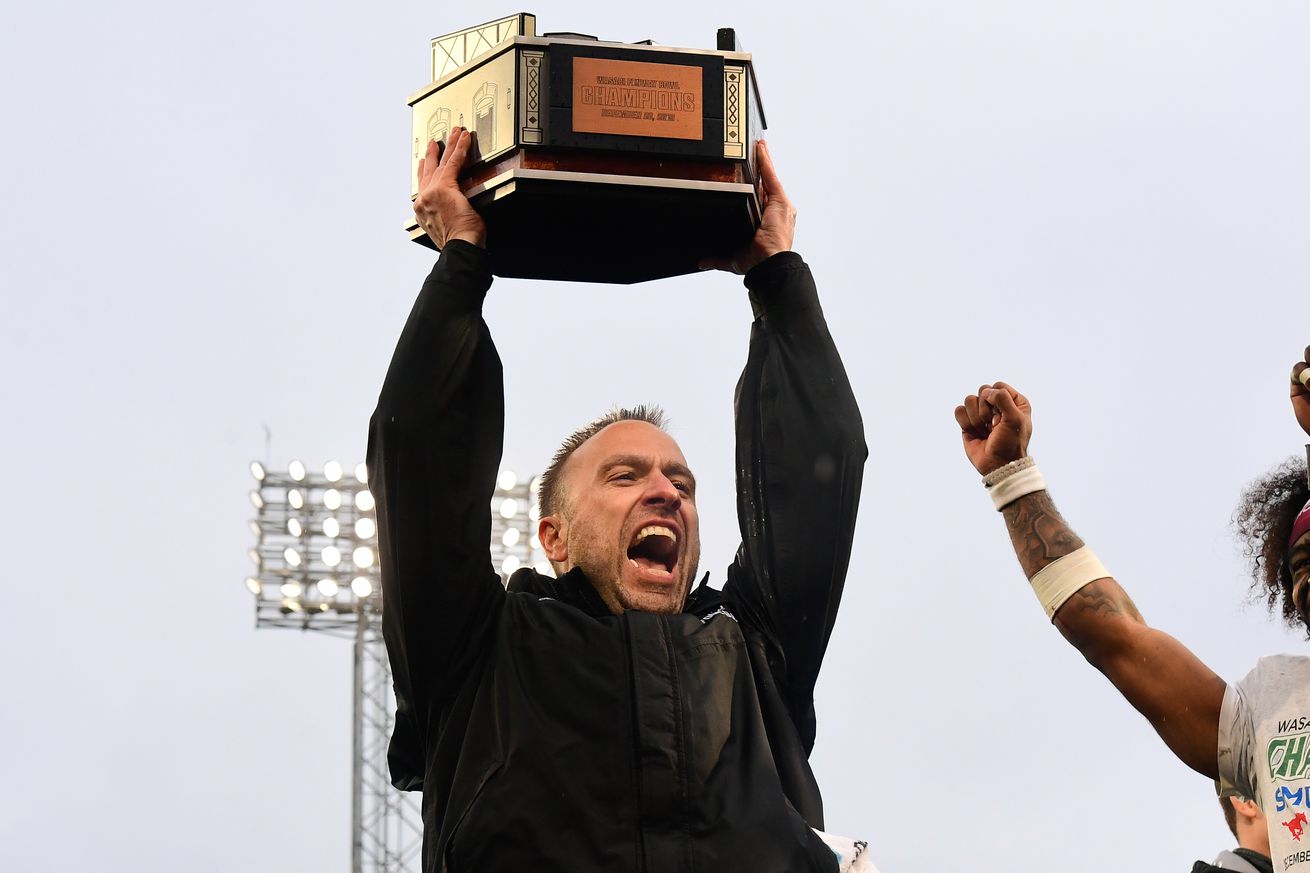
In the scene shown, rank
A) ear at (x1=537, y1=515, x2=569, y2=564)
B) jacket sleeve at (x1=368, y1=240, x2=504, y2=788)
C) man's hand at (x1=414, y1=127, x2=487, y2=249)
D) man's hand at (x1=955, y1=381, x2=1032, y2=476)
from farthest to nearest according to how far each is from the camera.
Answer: man's hand at (x1=955, y1=381, x2=1032, y2=476)
ear at (x1=537, y1=515, x2=569, y2=564)
man's hand at (x1=414, y1=127, x2=487, y2=249)
jacket sleeve at (x1=368, y1=240, x2=504, y2=788)

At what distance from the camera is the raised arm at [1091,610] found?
4.98m

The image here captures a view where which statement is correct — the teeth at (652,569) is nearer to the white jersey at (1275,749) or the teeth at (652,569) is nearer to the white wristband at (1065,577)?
the white wristband at (1065,577)

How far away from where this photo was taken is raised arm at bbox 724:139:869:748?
5234 millimetres

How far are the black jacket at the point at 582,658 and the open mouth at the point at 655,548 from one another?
13cm

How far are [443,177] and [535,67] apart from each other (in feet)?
Result: 1.19

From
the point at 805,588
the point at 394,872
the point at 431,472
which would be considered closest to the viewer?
the point at 431,472

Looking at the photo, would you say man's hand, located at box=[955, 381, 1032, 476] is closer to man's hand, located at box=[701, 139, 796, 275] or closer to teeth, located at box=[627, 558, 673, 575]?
man's hand, located at box=[701, 139, 796, 275]

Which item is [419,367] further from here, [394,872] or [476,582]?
[394,872]

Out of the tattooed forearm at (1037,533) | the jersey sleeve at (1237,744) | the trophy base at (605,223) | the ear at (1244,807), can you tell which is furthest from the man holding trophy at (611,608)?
the ear at (1244,807)

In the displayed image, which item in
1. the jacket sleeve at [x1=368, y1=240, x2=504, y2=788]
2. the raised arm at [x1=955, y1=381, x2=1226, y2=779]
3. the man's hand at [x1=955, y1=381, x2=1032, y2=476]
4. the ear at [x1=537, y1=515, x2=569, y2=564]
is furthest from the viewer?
the man's hand at [x1=955, y1=381, x2=1032, y2=476]

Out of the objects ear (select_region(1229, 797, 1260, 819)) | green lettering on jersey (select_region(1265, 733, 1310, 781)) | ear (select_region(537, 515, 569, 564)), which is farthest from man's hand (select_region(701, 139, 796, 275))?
ear (select_region(1229, 797, 1260, 819))

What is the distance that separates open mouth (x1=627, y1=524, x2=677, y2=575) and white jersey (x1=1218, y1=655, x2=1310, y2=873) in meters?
1.41

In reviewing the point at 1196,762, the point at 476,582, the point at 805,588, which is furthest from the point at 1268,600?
the point at 476,582

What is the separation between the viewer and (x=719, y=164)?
16.9ft
